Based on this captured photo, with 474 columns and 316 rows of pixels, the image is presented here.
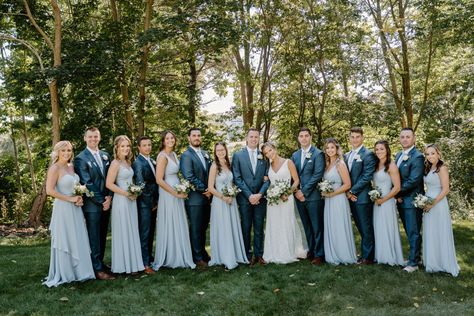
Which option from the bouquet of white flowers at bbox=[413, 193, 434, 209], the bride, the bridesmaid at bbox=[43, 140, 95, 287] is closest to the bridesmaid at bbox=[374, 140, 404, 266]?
the bouquet of white flowers at bbox=[413, 193, 434, 209]

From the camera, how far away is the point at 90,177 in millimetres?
6617

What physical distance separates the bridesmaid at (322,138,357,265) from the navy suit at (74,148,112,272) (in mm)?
3489

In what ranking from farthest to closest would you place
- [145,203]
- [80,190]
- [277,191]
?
1. [145,203]
2. [277,191]
3. [80,190]

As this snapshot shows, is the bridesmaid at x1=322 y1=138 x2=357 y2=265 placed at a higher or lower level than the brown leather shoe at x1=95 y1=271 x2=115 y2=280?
higher

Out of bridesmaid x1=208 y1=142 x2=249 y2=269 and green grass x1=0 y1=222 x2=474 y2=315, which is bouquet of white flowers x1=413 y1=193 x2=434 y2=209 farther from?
bridesmaid x1=208 y1=142 x2=249 y2=269

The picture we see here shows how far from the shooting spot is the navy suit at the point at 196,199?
7117 mm

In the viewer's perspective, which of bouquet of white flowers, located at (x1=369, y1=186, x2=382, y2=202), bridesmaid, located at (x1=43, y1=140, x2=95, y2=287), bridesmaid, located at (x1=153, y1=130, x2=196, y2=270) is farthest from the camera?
bridesmaid, located at (x1=153, y1=130, x2=196, y2=270)

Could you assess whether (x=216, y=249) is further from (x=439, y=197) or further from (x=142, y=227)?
(x=439, y=197)

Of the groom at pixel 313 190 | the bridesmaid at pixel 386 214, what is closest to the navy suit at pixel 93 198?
the groom at pixel 313 190

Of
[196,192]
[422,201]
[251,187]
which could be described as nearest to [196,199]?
[196,192]

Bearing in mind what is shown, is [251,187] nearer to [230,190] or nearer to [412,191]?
[230,190]

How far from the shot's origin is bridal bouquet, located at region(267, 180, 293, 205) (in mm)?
6883

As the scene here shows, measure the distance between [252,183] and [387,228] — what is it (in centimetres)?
223

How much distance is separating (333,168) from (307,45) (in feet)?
25.9
